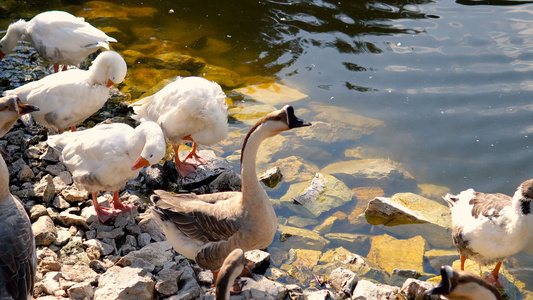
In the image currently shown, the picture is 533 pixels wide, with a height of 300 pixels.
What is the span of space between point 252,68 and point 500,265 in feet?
19.8

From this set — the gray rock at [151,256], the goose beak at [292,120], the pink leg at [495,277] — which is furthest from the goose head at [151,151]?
the pink leg at [495,277]

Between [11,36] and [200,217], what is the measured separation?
6057 mm

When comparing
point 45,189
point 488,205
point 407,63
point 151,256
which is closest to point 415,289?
point 488,205

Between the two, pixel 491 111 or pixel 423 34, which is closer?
pixel 491 111

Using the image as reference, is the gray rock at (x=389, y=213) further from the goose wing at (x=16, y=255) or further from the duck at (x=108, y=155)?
the goose wing at (x=16, y=255)

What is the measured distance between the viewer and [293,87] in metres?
9.41

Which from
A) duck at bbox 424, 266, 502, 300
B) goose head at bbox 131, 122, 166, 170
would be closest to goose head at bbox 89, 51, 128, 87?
goose head at bbox 131, 122, 166, 170

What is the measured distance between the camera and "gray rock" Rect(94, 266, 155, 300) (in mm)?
4477

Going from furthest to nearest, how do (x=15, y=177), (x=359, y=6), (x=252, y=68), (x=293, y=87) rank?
(x=359, y=6)
(x=252, y=68)
(x=293, y=87)
(x=15, y=177)

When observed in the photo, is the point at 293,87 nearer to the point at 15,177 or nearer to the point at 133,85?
the point at 133,85

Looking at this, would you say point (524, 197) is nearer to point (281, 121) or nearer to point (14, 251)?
point (281, 121)

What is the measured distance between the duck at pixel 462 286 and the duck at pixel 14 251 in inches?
123

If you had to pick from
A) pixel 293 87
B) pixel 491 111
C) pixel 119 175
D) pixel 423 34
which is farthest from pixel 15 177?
pixel 423 34

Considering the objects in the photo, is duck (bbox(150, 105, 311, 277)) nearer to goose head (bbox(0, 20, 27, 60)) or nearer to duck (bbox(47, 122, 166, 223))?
duck (bbox(47, 122, 166, 223))
